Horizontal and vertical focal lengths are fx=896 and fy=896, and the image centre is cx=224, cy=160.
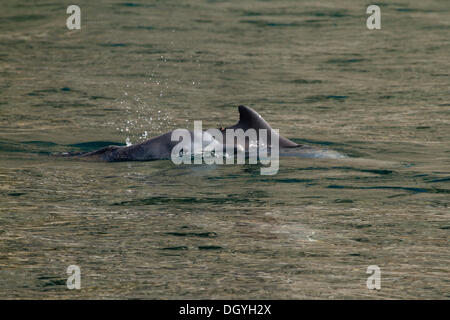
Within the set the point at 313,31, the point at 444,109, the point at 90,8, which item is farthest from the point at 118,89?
the point at 90,8

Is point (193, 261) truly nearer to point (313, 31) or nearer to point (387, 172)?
point (387, 172)

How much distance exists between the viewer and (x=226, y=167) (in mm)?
10234

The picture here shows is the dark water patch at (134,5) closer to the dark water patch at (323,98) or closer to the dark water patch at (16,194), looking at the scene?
the dark water patch at (323,98)

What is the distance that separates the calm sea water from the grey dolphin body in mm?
173

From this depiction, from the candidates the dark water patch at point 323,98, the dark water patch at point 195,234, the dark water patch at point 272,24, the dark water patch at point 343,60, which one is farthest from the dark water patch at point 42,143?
the dark water patch at point 272,24

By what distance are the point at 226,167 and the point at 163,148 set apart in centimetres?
77

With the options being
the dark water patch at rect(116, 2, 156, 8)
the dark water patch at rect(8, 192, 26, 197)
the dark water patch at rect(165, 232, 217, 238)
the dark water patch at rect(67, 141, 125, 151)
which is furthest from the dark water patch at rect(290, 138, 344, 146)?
the dark water patch at rect(116, 2, 156, 8)

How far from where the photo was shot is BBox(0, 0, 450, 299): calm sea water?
6.57m

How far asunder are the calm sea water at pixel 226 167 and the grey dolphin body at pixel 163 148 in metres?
0.17

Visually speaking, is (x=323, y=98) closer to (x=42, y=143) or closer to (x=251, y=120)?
(x=251, y=120)

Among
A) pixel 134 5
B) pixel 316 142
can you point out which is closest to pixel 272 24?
pixel 134 5

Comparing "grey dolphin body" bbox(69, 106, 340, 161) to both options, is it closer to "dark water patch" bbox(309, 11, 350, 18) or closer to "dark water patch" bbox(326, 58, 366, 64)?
"dark water patch" bbox(326, 58, 366, 64)

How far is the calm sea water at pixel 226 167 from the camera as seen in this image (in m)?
6.57
